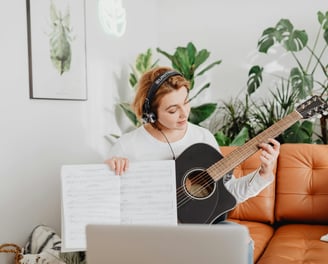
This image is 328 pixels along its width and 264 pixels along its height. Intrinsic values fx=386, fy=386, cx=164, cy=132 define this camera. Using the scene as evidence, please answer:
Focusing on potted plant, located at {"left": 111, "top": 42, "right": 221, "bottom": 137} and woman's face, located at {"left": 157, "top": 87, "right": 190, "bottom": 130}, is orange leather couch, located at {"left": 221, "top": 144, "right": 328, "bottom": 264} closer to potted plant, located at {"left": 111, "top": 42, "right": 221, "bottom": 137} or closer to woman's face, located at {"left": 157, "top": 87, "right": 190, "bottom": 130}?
potted plant, located at {"left": 111, "top": 42, "right": 221, "bottom": 137}

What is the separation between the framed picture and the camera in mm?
1954

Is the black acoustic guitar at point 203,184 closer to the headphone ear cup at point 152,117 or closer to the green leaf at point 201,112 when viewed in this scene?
the headphone ear cup at point 152,117

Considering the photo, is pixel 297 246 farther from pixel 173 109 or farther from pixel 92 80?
pixel 92 80

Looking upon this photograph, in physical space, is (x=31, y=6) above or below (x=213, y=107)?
above

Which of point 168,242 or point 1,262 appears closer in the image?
point 168,242

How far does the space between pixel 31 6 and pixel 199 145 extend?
1152mm

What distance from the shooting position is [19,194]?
1.88 meters

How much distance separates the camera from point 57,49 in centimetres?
215

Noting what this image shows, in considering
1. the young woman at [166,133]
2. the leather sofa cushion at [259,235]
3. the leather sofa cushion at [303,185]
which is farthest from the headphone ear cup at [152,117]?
the leather sofa cushion at [303,185]

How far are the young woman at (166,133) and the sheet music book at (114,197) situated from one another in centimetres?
16

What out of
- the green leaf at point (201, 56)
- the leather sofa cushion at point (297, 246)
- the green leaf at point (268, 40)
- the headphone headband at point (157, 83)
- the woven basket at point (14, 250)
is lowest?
the leather sofa cushion at point (297, 246)

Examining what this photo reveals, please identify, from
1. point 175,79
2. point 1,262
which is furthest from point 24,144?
point 175,79

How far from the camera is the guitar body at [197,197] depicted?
54.5 inches

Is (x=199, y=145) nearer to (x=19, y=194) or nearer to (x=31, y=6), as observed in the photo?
(x=19, y=194)
